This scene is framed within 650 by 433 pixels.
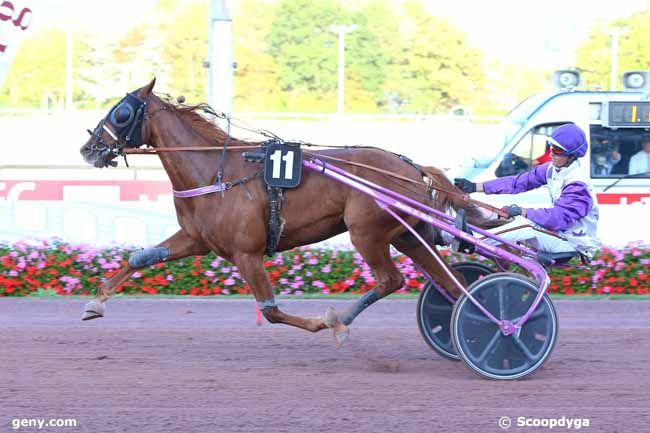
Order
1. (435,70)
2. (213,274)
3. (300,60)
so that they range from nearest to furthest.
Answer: (213,274)
(300,60)
(435,70)

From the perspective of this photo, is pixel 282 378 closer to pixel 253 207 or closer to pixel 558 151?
pixel 253 207

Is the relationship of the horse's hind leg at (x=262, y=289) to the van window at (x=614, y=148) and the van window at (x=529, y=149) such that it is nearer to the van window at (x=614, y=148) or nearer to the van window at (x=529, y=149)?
the van window at (x=529, y=149)

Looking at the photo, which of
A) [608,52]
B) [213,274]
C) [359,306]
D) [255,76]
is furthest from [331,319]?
[608,52]

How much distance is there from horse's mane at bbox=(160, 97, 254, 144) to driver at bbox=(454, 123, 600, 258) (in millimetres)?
1847

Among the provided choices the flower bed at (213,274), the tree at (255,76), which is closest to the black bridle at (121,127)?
the flower bed at (213,274)

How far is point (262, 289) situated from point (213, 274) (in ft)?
11.2

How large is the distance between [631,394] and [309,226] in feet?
6.94

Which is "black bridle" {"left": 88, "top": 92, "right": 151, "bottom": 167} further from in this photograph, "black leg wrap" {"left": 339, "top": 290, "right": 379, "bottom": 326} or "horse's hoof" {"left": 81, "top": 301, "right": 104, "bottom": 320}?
"black leg wrap" {"left": 339, "top": 290, "right": 379, "bottom": 326}

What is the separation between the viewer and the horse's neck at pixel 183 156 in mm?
6027

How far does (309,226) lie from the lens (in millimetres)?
5980

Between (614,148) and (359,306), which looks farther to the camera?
(614,148)

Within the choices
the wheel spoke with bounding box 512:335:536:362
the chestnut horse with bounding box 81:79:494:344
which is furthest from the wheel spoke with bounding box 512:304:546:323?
the chestnut horse with bounding box 81:79:494:344

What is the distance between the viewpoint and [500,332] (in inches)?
221

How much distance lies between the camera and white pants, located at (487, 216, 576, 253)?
19.1 ft
